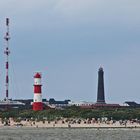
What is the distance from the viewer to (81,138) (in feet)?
600

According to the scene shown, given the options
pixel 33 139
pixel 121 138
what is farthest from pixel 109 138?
pixel 33 139

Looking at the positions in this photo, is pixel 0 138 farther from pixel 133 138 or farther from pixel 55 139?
pixel 133 138

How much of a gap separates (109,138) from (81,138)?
→ 4.66 metres

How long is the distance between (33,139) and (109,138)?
1335cm

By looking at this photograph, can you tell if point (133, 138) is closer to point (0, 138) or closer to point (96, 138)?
point (96, 138)

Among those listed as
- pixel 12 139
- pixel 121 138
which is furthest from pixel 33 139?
pixel 121 138

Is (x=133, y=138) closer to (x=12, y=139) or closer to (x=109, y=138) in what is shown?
(x=109, y=138)

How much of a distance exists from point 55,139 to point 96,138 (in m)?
8.88

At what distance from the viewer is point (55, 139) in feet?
585

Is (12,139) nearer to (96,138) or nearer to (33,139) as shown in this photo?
(33,139)

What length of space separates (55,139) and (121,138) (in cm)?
1106

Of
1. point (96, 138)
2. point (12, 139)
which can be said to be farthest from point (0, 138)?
point (96, 138)

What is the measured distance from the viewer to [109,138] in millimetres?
182125

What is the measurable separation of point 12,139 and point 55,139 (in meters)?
7.01
